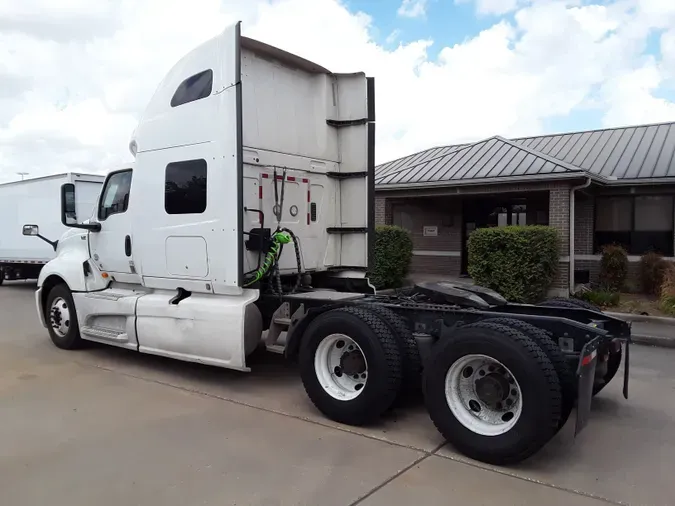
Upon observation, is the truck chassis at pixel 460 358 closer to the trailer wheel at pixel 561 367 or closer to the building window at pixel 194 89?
the trailer wheel at pixel 561 367

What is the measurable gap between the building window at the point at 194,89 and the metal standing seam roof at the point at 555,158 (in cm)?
897

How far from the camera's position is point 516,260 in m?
11.6

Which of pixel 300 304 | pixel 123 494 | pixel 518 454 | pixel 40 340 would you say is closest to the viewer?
pixel 123 494

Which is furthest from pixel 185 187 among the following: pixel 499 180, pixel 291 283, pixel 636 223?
pixel 636 223

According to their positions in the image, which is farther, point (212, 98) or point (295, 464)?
point (212, 98)

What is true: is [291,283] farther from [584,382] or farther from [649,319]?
[649,319]

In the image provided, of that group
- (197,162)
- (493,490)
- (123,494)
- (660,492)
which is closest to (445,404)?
(493,490)

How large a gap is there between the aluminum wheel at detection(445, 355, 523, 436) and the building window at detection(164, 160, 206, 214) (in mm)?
3277

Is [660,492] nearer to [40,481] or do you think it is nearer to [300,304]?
[300,304]

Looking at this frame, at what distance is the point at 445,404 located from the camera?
450 centimetres

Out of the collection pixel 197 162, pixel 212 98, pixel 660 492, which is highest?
pixel 212 98

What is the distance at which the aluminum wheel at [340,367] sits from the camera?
5172mm

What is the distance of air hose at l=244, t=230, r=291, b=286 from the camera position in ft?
20.4

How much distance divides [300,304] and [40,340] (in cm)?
537
